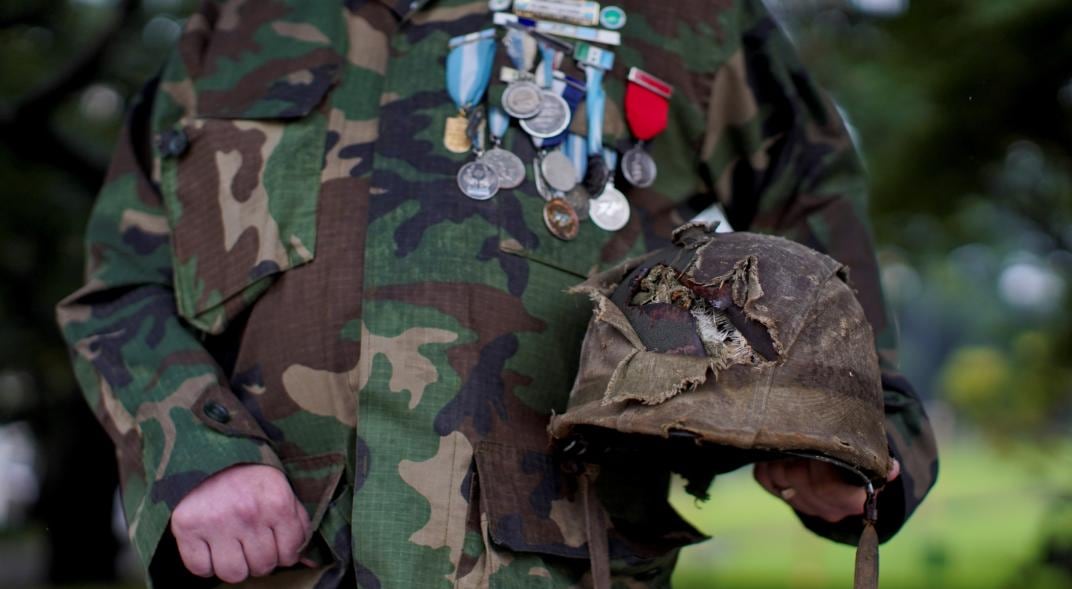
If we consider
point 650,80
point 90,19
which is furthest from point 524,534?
point 90,19

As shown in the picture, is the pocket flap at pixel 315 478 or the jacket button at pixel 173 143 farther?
the jacket button at pixel 173 143

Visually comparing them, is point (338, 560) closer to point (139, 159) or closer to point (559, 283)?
point (559, 283)

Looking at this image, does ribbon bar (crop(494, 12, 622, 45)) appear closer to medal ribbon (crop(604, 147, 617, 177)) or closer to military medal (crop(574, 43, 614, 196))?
military medal (crop(574, 43, 614, 196))

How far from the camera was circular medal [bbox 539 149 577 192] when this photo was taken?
5.98ft

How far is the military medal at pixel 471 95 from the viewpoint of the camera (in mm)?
1783

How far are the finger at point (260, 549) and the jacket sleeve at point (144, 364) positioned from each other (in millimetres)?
102

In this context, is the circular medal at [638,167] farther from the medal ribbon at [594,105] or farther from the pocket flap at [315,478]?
the pocket flap at [315,478]

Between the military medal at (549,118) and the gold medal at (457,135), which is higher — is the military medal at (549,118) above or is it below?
above

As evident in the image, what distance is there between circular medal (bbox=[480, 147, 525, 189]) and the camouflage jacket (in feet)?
0.07

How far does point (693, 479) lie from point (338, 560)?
587 millimetres

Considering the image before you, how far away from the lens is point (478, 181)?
5.86 feet

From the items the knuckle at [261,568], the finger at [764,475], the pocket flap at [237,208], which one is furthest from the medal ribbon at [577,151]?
the knuckle at [261,568]

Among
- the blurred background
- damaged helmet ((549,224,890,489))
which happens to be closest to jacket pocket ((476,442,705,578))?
damaged helmet ((549,224,890,489))

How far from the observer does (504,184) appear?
1.79 meters
